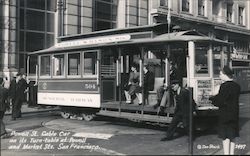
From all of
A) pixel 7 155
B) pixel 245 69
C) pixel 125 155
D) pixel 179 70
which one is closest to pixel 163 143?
pixel 125 155

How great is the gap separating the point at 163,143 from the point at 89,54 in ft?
18.7

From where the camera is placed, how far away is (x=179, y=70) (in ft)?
42.5

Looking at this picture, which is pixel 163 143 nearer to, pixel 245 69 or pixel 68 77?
pixel 68 77

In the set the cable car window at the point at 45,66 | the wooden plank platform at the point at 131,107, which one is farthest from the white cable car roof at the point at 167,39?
the cable car window at the point at 45,66

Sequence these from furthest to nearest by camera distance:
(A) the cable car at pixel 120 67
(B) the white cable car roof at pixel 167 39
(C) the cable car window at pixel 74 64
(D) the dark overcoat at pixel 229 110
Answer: (C) the cable car window at pixel 74 64 → (A) the cable car at pixel 120 67 → (B) the white cable car roof at pixel 167 39 → (D) the dark overcoat at pixel 229 110

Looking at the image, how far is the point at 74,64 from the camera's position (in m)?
15.8

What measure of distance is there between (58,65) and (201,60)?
6.69 m

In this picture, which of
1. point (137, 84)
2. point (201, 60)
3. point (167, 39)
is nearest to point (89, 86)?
point (137, 84)

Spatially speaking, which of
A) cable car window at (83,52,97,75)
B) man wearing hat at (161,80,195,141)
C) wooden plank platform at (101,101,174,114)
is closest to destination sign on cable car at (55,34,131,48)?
cable car window at (83,52,97,75)

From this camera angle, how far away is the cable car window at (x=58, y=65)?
53.4 ft

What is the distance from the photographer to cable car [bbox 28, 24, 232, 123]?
12258mm

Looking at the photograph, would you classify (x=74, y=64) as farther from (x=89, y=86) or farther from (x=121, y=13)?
(x=121, y=13)

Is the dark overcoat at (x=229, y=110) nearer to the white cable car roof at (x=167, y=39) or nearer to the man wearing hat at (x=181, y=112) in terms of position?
the man wearing hat at (x=181, y=112)

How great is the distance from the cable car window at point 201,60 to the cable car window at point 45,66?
7.20 meters
